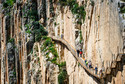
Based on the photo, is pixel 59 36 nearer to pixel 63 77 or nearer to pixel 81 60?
pixel 63 77

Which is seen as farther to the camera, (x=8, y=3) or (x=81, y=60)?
(x=8, y=3)

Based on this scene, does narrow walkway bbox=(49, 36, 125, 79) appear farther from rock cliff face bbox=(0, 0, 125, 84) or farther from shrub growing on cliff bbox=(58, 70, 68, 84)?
A: shrub growing on cliff bbox=(58, 70, 68, 84)

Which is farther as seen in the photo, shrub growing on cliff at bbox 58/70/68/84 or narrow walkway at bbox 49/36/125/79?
shrub growing on cliff at bbox 58/70/68/84

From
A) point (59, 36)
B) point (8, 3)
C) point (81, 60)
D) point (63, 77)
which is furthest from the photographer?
point (8, 3)

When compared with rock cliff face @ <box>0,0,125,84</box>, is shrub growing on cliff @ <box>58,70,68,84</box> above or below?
below

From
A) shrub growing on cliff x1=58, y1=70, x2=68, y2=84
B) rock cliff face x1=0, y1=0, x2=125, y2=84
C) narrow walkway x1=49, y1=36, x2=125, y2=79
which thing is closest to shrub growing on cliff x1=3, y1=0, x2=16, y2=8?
rock cliff face x1=0, y1=0, x2=125, y2=84

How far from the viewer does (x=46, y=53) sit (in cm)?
2430

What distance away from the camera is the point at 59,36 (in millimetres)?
25016

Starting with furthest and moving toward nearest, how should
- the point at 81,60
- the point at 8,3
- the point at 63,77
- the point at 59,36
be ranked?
the point at 8,3 < the point at 59,36 < the point at 63,77 < the point at 81,60

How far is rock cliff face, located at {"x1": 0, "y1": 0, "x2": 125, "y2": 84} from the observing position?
12477mm

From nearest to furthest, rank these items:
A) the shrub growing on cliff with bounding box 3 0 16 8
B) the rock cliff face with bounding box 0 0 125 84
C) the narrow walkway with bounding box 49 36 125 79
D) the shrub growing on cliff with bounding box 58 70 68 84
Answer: the narrow walkway with bounding box 49 36 125 79
the rock cliff face with bounding box 0 0 125 84
the shrub growing on cliff with bounding box 58 70 68 84
the shrub growing on cliff with bounding box 3 0 16 8

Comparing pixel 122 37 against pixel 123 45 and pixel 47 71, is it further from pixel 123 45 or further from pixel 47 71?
→ pixel 47 71

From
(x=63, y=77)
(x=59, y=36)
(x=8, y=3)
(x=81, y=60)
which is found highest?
(x=8, y=3)

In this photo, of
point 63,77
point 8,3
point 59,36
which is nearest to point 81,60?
point 63,77
